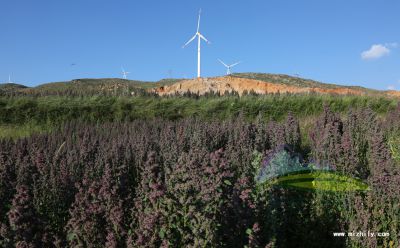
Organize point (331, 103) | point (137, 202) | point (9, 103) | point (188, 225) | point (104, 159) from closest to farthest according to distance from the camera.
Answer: point (188, 225), point (137, 202), point (104, 159), point (9, 103), point (331, 103)

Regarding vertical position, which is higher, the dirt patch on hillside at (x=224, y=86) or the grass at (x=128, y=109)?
the dirt patch on hillside at (x=224, y=86)

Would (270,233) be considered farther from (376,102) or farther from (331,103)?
(376,102)

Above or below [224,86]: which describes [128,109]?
below

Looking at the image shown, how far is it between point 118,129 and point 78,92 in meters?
6.35

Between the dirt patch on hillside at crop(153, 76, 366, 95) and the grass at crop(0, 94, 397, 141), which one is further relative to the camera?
the dirt patch on hillside at crop(153, 76, 366, 95)

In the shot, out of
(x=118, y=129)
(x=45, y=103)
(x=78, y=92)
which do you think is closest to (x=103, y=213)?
(x=118, y=129)

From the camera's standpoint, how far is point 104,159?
20.5ft

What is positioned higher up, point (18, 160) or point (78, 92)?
point (78, 92)

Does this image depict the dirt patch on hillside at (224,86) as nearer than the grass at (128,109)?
No

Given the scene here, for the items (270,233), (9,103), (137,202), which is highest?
(9,103)

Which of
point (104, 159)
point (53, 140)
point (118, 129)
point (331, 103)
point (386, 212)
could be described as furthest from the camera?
point (331, 103)

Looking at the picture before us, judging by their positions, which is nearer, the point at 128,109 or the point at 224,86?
the point at 128,109

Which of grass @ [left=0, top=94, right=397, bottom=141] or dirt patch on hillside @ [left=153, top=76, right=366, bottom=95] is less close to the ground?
dirt patch on hillside @ [left=153, top=76, right=366, bottom=95]

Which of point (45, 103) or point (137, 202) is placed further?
point (45, 103)
